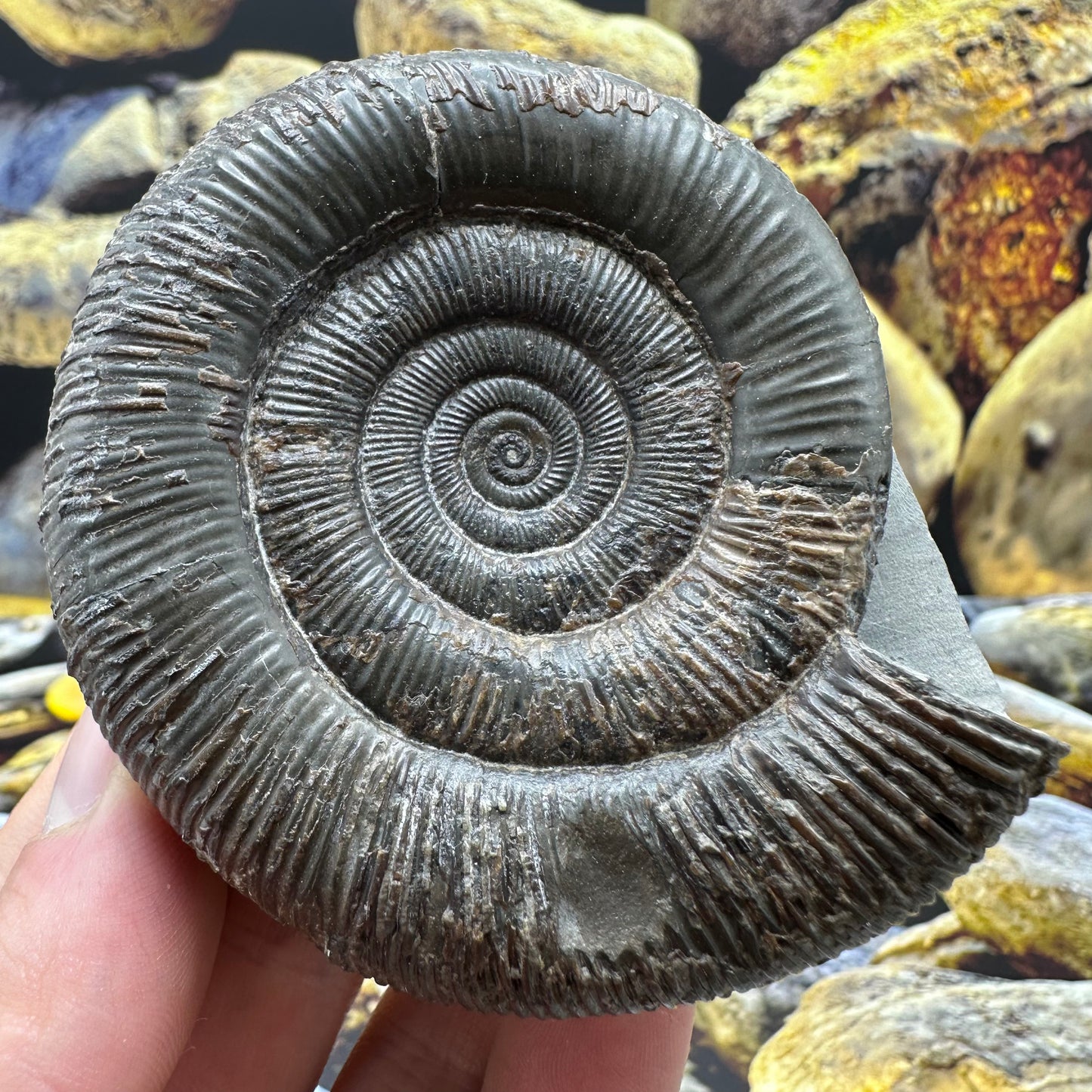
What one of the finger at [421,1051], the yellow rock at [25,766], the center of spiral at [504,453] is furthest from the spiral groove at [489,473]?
the yellow rock at [25,766]

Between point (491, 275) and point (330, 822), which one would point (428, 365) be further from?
point (330, 822)

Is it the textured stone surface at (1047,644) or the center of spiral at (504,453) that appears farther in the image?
the textured stone surface at (1047,644)

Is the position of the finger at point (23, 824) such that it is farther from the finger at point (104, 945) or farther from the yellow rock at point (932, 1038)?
the yellow rock at point (932, 1038)

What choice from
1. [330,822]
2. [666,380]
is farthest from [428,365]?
[330,822]

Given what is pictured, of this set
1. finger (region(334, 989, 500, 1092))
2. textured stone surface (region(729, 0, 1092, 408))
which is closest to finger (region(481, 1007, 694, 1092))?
finger (region(334, 989, 500, 1092))

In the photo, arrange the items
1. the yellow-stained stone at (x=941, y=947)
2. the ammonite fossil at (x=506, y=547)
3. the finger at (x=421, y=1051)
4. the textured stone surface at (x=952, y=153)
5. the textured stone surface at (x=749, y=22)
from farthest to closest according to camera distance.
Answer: the textured stone surface at (x=749, y=22) → the textured stone surface at (x=952, y=153) → the yellow-stained stone at (x=941, y=947) → the finger at (x=421, y=1051) → the ammonite fossil at (x=506, y=547)

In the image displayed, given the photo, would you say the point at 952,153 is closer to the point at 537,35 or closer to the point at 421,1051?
the point at 537,35

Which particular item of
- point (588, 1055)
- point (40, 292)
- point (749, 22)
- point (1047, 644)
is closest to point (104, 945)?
point (588, 1055)
